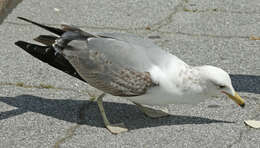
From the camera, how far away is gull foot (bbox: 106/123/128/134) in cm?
461

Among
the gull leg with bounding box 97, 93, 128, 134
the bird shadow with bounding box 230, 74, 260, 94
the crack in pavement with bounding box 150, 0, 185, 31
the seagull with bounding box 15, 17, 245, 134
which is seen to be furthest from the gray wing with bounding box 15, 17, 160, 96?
the crack in pavement with bounding box 150, 0, 185, 31

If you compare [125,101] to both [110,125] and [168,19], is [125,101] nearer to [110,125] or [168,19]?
[110,125]

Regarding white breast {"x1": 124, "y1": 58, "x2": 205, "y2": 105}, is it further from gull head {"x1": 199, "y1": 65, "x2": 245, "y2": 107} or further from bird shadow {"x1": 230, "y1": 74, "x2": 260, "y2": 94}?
bird shadow {"x1": 230, "y1": 74, "x2": 260, "y2": 94}

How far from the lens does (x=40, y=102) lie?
515cm

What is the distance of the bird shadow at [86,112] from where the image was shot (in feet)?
15.8

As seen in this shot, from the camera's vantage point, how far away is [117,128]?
4641mm

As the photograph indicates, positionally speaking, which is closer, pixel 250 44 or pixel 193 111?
pixel 193 111

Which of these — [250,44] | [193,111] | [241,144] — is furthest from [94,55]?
[250,44]

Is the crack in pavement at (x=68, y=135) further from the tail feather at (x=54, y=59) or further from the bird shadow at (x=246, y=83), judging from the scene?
the bird shadow at (x=246, y=83)

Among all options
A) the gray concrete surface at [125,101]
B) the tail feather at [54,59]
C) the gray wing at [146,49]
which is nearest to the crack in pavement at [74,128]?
the gray concrete surface at [125,101]

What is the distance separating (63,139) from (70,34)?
96 cm

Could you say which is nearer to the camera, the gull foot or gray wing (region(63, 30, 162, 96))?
gray wing (region(63, 30, 162, 96))

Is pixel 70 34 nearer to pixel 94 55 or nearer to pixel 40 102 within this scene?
pixel 94 55

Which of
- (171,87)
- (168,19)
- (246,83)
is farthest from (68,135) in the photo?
(168,19)
